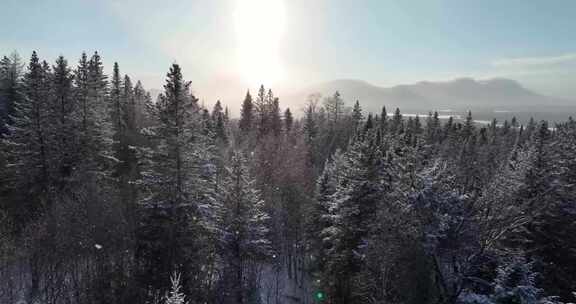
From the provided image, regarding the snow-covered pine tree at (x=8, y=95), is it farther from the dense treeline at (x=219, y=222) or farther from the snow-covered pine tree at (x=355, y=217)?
the snow-covered pine tree at (x=355, y=217)

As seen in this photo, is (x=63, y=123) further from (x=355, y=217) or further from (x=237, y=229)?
(x=355, y=217)

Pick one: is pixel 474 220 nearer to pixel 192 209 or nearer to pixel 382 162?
pixel 382 162

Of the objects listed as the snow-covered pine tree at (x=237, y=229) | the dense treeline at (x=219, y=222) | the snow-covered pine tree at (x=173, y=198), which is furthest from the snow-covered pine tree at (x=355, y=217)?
the snow-covered pine tree at (x=173, y=198)

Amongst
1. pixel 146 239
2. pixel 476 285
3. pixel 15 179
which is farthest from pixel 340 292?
pixel 15 179

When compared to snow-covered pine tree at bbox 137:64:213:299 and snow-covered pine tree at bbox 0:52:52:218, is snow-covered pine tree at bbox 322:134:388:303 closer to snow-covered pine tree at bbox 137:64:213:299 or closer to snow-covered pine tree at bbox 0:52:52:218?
snow-covered pine tree at bbox 137:64:213:299

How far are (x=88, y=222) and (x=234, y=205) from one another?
802 centimetres

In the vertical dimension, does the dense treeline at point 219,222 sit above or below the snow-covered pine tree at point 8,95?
below

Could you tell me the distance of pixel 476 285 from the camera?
1938 centimetres

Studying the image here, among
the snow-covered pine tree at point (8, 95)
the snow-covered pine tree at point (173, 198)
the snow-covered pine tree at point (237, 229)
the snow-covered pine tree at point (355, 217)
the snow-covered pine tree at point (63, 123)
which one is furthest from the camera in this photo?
the snow-covered pine tree at point (8, 95)

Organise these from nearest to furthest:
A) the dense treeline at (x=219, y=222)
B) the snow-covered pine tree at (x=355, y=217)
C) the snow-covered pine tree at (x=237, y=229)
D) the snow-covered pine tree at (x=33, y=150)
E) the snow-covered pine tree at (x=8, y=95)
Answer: the dense treeline at (x=219, y=222), the snow-covered pine tree at (x=355, y=217), the snow-covered pine tree at (x=237, y=229), the snow-covered pine tree at (x=33, y=150), the snow-covered pine tree at (x=8, y=95)

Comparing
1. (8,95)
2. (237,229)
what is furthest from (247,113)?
(237,229)

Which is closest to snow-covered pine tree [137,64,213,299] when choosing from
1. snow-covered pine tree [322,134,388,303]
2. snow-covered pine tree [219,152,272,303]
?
snow-covered pine tree [219,152,272,303]

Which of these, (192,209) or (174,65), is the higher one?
(174,65)

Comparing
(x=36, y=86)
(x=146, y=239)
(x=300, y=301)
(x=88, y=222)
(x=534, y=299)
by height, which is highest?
(x=36, y=86)
